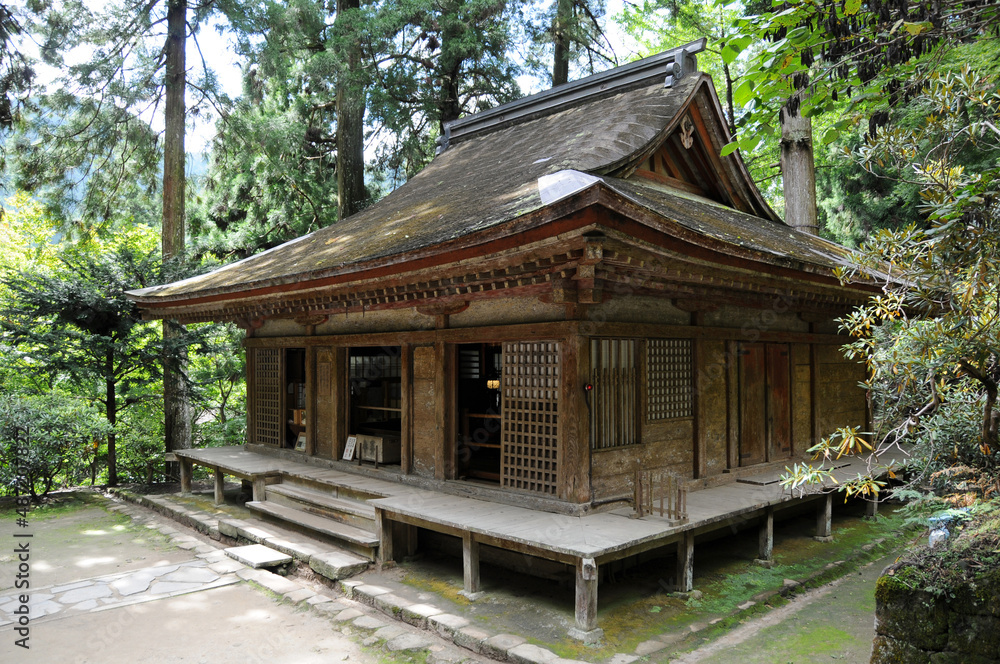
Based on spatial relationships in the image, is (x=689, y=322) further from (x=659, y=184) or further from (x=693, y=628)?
(x=693, y=628)

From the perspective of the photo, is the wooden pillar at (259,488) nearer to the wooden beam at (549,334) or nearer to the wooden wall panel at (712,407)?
the wooden beam at (549,334)

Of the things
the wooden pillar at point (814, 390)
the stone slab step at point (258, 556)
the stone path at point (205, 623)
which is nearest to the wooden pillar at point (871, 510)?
the wooden pillar at point (814, 390)

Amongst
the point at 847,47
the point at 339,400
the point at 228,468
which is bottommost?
the point at 228,468

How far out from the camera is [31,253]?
1908cm

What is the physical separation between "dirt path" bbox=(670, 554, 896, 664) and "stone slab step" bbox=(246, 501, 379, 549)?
360cm

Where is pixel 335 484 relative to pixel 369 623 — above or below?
above

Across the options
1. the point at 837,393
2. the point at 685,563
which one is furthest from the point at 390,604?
the point at 837,393

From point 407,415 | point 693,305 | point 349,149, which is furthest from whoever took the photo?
point 349,149

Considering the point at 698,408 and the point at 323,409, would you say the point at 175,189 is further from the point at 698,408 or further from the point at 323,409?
the point at 698,408

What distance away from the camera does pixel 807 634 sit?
534cm

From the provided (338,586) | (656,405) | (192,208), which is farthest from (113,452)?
(656,405)

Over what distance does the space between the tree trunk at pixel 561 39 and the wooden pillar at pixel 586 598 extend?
1261 cm

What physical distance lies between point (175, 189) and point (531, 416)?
9.37 m

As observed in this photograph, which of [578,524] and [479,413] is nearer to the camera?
[578,524]
